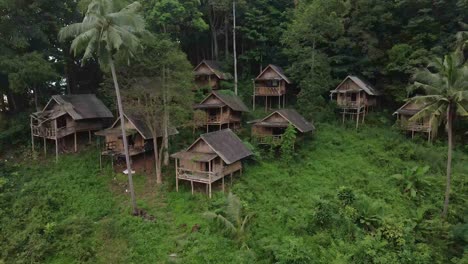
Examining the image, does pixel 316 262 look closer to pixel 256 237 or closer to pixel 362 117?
pixel 256 237

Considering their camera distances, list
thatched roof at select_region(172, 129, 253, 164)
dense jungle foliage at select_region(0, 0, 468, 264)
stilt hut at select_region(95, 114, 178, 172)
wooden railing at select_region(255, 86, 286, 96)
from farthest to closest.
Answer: wooden railing at select_region(255, 86, 286, 96) → stilt hut at select_region(95, 114, 178, 172) → thatched roof at select_region(172, 129, 253, 164) → dense jungle foliage at select_region(0, 0, 468, 264)

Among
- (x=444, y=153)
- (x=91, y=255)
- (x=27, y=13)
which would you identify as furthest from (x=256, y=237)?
(x=27, y=13)

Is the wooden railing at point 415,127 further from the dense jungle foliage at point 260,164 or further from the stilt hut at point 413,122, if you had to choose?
the dense jungle foliage at point 260,164

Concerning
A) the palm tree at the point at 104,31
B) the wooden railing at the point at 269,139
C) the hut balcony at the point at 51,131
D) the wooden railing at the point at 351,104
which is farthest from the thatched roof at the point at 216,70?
the palm tree at the point at 104,31

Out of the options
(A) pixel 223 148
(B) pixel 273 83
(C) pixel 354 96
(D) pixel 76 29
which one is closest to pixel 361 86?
(C) pixel 354 96

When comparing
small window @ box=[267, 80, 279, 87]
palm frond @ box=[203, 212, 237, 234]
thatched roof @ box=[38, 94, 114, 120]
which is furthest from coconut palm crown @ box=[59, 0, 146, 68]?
small window @ box=[267, 80, 279, 87]

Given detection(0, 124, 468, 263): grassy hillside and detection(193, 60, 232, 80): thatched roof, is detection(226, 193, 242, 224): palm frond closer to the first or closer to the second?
detection(0, 124, 468, 263): grassy hillside

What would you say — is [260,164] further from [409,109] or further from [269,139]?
[409,109]
